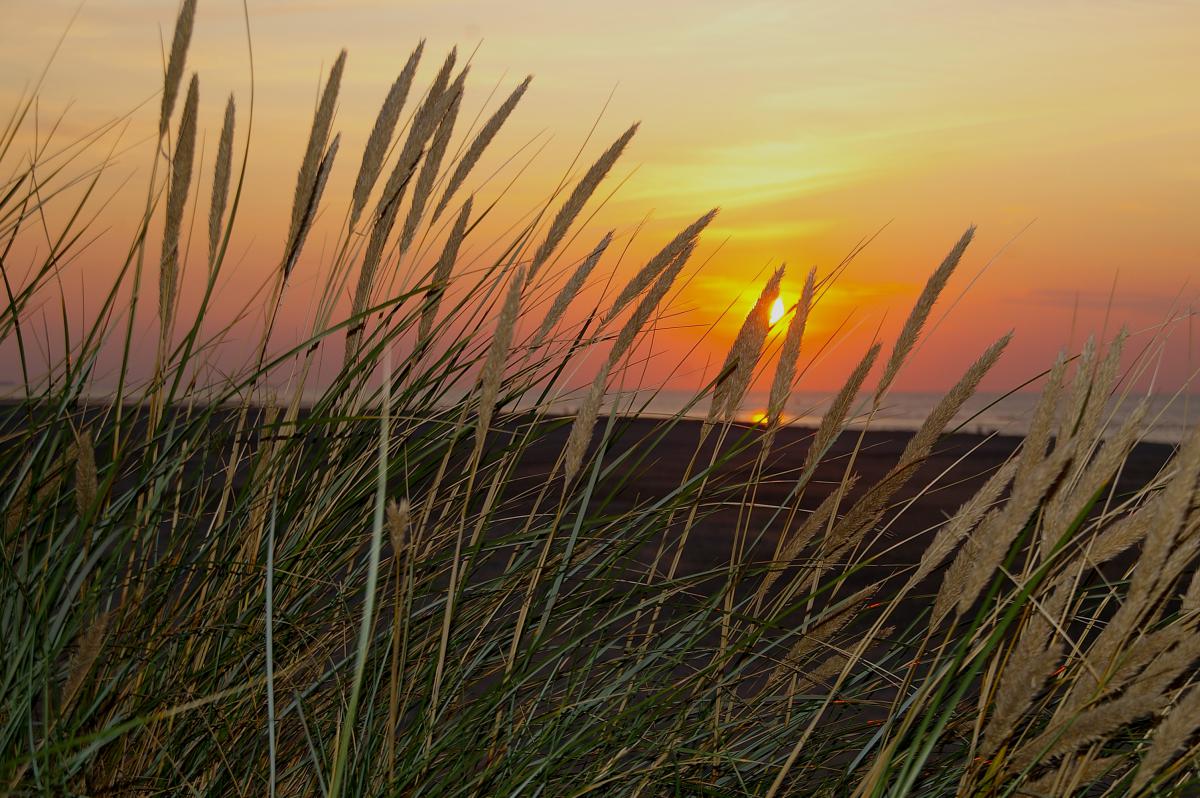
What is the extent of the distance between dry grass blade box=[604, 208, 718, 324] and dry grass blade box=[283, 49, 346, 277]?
22.8 inches

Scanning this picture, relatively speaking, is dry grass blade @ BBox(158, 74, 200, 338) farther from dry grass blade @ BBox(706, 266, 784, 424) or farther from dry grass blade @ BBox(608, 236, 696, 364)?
dry grass blade @ BBox(706, 266, 784, 424)

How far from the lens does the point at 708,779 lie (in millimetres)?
1758

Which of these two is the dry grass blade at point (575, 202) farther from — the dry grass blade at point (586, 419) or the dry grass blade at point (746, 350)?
the dry grass blade at point (586, 419)

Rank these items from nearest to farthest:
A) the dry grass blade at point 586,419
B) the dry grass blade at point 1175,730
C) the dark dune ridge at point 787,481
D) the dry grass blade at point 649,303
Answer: the dry grass blade at point 1175,730, the dry grass blade at point 586,419, the dry grass blade at point 649,303, the dark dune ridge at point 787,481

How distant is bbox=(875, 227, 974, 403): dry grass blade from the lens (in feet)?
5.70

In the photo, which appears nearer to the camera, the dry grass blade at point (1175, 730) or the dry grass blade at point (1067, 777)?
the dry grass blade at point (1175, 730)

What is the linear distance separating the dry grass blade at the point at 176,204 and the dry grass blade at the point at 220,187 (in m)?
0.06

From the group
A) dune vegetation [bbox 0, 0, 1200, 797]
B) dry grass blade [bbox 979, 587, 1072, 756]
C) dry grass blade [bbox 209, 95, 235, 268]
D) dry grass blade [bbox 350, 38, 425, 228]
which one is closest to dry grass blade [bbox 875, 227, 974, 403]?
dune vegetation [bbox 0, 0, 1200, 797]

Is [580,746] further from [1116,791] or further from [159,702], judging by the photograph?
[1116,791]

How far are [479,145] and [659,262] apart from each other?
0.45 m

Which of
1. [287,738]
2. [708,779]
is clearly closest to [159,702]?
[287,738]

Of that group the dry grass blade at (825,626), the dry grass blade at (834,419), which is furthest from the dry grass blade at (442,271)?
the dry grass blade at (825,626)

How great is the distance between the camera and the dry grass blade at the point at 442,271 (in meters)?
2.02

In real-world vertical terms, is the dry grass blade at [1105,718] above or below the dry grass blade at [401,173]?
below
